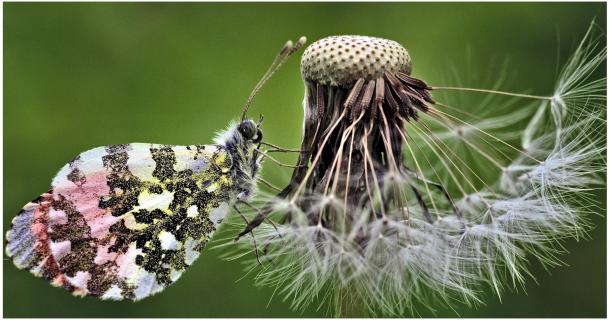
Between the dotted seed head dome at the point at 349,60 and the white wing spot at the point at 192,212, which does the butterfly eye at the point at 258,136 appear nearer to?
the white wing spot at the point at 192,212

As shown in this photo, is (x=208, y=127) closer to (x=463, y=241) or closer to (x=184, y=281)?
(x=184, y=281)

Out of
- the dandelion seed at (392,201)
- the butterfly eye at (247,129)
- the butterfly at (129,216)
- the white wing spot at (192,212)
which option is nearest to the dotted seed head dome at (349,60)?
the dandelion seed at (392,201)

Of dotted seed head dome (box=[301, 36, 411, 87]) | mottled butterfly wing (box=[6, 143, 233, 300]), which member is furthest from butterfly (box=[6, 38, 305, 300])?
dotted seed head dome (box=[301, 36, 411, 87])

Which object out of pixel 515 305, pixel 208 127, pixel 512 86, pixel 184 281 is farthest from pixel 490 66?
pixel 184 281

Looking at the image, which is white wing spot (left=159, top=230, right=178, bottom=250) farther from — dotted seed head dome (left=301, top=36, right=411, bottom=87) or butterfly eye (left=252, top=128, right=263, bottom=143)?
dotted seed head dome (left=301, top=36, right=411, bottom=87)

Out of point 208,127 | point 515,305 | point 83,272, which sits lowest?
point 515,305

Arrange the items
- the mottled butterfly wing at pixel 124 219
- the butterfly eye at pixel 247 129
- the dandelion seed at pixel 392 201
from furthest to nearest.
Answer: the butterfly eye at pixel 247 129 → the mottled butterfly wing at pixel 124 219 → the dandelion seed at pixel 392 201

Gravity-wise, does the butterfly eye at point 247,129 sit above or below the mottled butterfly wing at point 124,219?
above

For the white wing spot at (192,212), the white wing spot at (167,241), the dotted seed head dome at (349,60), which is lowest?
the white wing spot at (167,241)
